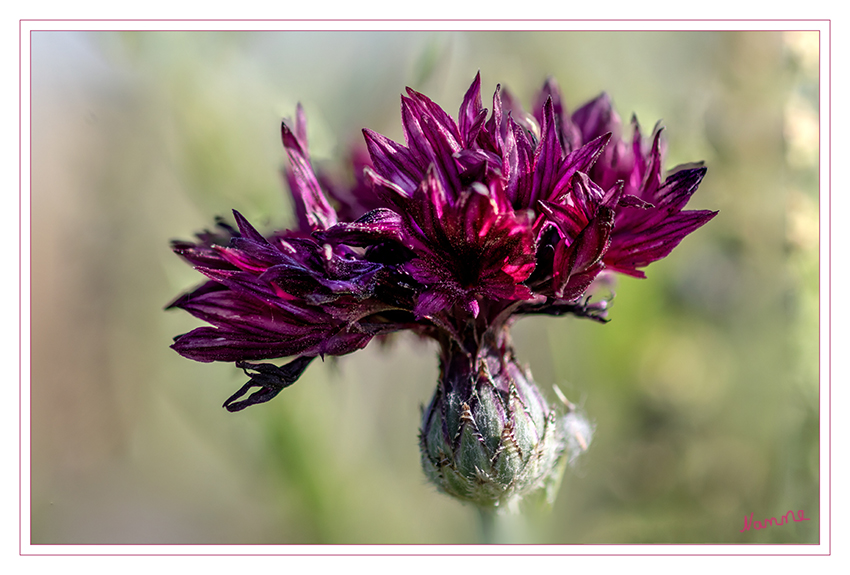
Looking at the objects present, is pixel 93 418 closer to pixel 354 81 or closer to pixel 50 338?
pixel 50 338

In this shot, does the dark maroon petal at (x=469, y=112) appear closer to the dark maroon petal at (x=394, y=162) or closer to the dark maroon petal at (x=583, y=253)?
the dark maroon petal at (x=394, y=162)

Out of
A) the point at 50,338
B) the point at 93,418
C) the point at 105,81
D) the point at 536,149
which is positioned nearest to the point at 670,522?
the point at 536,149

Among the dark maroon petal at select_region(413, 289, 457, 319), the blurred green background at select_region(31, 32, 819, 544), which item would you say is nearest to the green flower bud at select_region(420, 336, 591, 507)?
the dark maroon petal at select_region(413, 289, 457, 319)

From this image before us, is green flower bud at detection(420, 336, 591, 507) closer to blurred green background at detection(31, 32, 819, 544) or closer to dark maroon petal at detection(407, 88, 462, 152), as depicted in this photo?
dark maroon petal at detection(407, 88, 462, 152)
